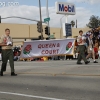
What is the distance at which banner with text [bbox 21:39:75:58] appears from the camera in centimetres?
2028

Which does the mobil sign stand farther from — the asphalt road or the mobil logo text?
the asphalt road

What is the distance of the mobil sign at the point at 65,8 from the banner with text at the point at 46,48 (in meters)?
27.8

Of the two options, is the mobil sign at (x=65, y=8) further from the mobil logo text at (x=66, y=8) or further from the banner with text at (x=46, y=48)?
the banner with text at (x=46, y=48)

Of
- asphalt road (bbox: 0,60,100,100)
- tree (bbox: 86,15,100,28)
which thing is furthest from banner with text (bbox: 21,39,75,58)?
tree (bbox: 86,15,100,28)

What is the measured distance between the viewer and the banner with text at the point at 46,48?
Answer: 2028 centimetres

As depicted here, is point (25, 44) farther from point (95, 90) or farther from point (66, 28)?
point (66, 28)

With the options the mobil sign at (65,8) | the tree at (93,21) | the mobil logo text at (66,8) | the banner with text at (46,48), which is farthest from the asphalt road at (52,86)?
the tree at (93,21)

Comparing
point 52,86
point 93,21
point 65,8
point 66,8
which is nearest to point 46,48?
point 52,86

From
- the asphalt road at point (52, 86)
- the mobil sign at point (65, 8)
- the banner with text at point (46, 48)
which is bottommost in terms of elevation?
the asphalt road at point (52, 86)

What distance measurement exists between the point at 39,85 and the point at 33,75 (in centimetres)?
218

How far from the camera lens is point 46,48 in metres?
20.3

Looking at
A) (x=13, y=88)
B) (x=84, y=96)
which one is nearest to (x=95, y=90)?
(x=84, y=96)

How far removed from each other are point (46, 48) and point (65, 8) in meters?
30.6

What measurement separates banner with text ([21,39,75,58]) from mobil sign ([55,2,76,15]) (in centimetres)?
2784
